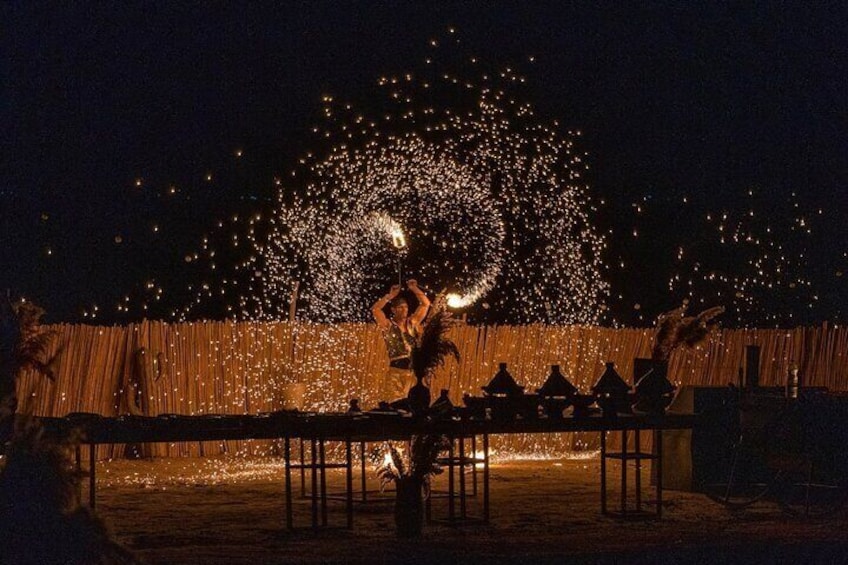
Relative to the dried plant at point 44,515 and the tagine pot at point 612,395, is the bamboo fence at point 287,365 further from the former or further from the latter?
the dried plant at point 44,515

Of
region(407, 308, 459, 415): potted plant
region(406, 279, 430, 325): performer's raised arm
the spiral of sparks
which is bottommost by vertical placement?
region(407, 308, 459, 415): potted plant

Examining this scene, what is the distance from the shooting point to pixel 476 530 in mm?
11039

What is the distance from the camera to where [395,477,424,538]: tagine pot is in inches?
416

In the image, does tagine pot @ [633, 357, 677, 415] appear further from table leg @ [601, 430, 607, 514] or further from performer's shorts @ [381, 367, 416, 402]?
performer's shorts @ [381, 367, 416, 402]

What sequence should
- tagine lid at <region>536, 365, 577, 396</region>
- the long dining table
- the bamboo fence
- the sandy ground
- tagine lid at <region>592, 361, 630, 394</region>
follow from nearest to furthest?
the sandy ground
the long dining table
tagine lid at <region>536, 365, 577, 396</region>
tagine lid at <region>592, 361, 630, 394</region>
the bamboo fence

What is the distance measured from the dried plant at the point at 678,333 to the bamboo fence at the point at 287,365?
4.35 m

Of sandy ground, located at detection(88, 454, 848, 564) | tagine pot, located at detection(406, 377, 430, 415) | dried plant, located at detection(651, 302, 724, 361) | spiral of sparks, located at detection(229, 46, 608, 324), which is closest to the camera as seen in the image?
sandy ground, located at detection(88, 454, 848, 564)

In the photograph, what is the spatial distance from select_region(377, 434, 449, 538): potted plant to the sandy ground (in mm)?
129

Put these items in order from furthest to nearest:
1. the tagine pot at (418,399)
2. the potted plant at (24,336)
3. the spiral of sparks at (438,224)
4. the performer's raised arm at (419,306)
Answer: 1. the spiral of sparks at (438,224)
2. the performer's raised arm at (419,306)
3. the potted plant at (24,336)
4. the tagine pot at (418,399)

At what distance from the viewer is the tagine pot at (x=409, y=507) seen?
34.6ft

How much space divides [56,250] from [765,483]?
58.1 feet

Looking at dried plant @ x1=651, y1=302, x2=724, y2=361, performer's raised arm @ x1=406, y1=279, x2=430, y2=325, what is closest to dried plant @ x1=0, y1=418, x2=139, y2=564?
dried plant @ x1=651, y1=302, x2=724, y2=361

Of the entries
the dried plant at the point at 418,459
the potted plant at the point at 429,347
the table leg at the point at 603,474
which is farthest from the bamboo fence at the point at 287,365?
the dried plant at the point at 418,459

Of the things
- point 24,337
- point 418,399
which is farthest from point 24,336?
point 418,399
